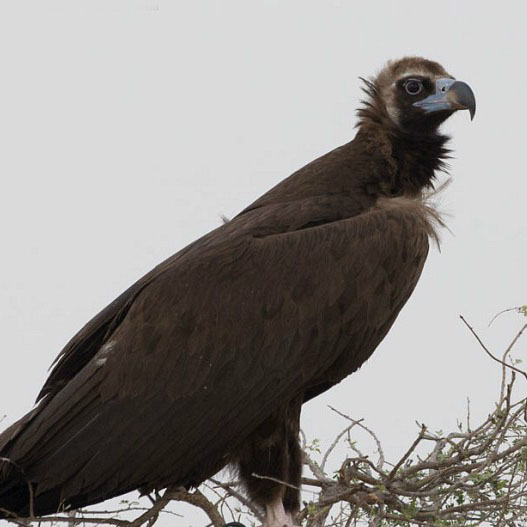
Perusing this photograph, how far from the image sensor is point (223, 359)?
6.62 metres

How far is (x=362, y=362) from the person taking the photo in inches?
277

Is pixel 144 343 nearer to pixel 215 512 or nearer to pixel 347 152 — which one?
pixel 215 512

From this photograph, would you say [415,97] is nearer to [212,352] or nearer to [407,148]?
[407,148]

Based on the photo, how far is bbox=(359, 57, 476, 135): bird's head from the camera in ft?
24.9

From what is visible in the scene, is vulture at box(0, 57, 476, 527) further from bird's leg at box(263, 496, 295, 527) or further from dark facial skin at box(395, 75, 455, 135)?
dark facial skin at box(395, 75, 455, 135)

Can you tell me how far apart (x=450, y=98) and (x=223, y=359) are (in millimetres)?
2076

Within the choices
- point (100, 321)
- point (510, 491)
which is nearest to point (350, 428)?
point (510, 491)

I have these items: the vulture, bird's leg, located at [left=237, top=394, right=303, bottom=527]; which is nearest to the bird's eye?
the vulture

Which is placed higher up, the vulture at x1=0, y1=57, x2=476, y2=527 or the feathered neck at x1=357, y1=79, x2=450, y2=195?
the feathered neck at x1=357, y1=79, x2=450, y2=195

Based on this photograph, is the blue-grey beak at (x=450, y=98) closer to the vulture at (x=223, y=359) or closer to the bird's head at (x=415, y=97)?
the bird's head at (x=415, y=97)

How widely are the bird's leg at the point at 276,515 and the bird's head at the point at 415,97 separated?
2.23m

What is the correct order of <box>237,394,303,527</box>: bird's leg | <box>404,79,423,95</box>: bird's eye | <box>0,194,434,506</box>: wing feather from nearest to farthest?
<box>0,194,434,506</box>: wing feather, <box>237,394,303,527</box>: bird's leg, <box>404,79,423,95</box>: bird's eye

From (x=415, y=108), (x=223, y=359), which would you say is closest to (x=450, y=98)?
(x=415, y=108)

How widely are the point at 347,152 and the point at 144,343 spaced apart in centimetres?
173
